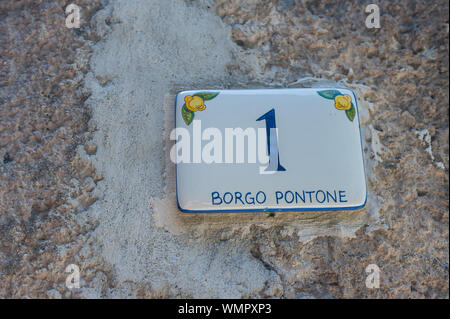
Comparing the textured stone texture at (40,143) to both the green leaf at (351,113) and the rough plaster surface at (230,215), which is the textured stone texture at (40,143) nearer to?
the rough plaster surface at (230,215)

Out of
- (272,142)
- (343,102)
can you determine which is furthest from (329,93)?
(272,142)

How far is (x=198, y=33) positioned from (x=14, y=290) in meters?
0.82

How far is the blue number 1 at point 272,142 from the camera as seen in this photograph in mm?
1058

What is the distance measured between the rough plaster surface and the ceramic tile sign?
7 centimetres

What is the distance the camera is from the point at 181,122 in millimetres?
1095

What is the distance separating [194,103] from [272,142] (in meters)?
0.22

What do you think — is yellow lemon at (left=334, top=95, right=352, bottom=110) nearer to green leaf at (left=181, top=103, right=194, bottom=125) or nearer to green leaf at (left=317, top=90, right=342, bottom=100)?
green leaf at (left=317, top=90, right=342, bottom=100)

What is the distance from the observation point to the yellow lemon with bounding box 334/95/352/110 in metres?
1.12

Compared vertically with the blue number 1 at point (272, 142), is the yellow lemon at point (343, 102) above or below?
above

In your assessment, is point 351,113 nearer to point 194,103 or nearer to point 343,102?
point 343,102

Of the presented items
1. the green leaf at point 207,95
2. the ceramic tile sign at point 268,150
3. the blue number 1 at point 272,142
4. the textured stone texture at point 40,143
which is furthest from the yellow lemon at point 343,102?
the textured stone texture at point 40,143

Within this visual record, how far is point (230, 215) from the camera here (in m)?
1.09
